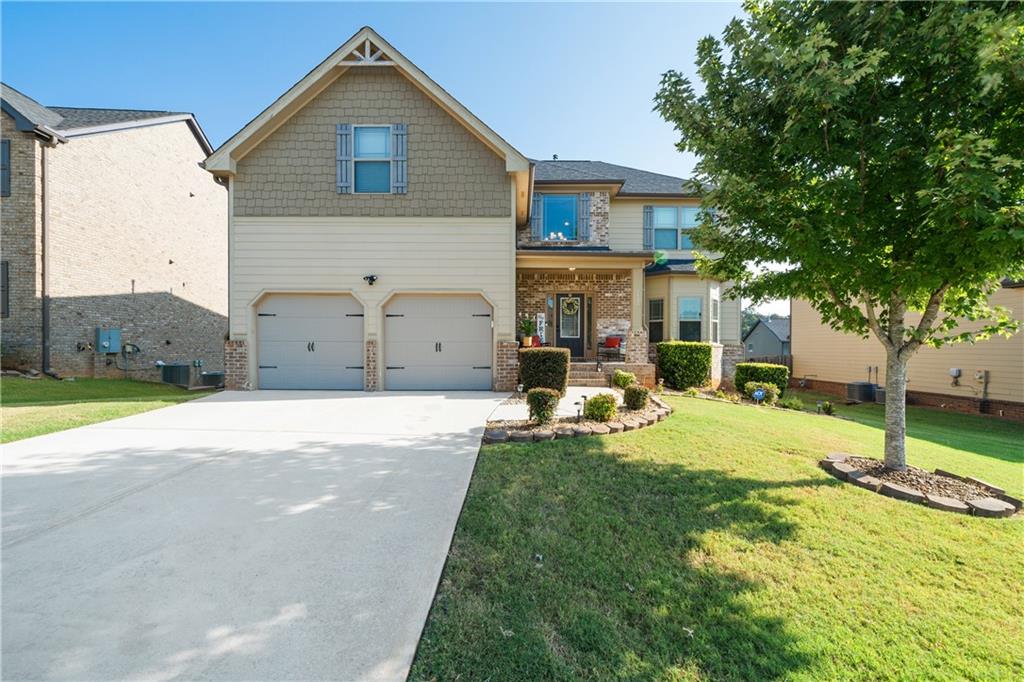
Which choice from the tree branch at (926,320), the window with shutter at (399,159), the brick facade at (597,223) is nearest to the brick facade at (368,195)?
the window with shutter at (399,159)

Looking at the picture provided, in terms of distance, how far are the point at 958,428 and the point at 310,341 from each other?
1706 centimetres

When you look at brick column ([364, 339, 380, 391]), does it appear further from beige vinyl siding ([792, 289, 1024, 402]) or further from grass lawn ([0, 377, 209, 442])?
beige vinyl siding ([792, 289, 1024, 402])

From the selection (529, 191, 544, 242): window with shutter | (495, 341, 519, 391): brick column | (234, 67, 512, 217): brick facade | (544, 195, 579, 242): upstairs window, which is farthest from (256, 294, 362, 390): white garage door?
(544, 195, 579, 242): upstairs window

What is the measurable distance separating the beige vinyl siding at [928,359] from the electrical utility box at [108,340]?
2070 centimetres

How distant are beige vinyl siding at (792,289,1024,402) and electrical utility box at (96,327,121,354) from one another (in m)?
20.7

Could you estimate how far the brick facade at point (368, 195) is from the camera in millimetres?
10250

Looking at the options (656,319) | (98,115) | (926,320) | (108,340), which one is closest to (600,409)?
(926,320)

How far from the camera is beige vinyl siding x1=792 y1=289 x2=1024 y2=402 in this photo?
11.4 m

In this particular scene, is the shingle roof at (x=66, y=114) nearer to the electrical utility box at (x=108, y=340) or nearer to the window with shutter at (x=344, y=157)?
the electrical utility box at (x=108, y=340)

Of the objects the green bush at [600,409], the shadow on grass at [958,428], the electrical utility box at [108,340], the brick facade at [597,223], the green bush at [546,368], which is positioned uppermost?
the brick facade at [597,223]

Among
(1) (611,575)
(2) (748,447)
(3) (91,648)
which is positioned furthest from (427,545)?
(2) (748,447)

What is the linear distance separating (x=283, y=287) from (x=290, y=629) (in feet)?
32.0

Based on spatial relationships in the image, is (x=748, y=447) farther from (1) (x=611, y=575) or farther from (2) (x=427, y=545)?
(2) (x=427, y=545)

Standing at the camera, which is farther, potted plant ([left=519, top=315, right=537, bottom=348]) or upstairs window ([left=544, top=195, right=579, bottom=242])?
upstairs window ([left=544, top=195, right=579, bottom=242])
